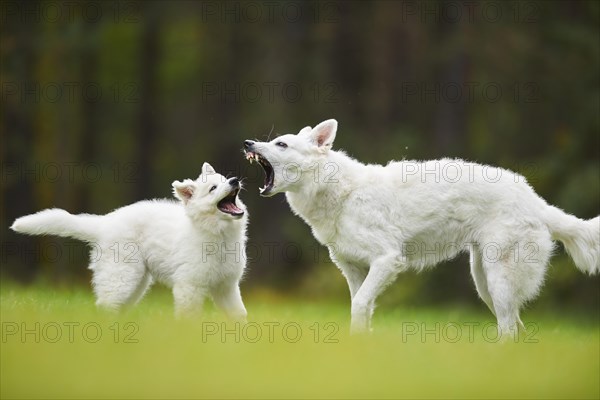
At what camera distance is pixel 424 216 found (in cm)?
911

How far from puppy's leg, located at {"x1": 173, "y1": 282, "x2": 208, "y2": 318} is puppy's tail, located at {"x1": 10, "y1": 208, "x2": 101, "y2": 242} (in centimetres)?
131

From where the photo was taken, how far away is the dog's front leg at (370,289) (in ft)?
27.7

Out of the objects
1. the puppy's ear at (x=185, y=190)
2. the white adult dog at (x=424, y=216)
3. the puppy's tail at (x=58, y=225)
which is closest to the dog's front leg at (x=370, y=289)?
the white adult dog at (x=424, y=216)

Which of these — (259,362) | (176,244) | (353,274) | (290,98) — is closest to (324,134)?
(353,274)

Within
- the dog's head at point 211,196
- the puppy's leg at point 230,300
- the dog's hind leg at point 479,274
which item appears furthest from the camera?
the dog's hind leg at point 479,274

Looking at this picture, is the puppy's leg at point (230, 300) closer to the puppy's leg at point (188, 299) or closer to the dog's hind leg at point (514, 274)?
the puppy's leg at point (188, 299)

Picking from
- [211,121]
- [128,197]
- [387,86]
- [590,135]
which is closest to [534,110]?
[590,135]

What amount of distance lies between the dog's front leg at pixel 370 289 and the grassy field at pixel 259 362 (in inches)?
14.6

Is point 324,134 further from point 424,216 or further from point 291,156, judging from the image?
point 424,216

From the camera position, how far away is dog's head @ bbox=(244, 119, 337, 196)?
8961 millimetres

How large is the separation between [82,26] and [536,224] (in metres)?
17.2

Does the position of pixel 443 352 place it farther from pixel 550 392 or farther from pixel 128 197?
pixel 128 197

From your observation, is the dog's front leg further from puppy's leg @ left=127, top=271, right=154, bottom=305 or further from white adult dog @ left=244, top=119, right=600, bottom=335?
puppy's leg @ left=127, top=271, right=154, bottom=305

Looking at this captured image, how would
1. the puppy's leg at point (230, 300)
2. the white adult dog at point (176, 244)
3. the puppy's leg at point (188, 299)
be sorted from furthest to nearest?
the puppy's leg at point (230, 300) < the white adult dog at point (176, 244) < the puppy's leg at point (188, 299)
